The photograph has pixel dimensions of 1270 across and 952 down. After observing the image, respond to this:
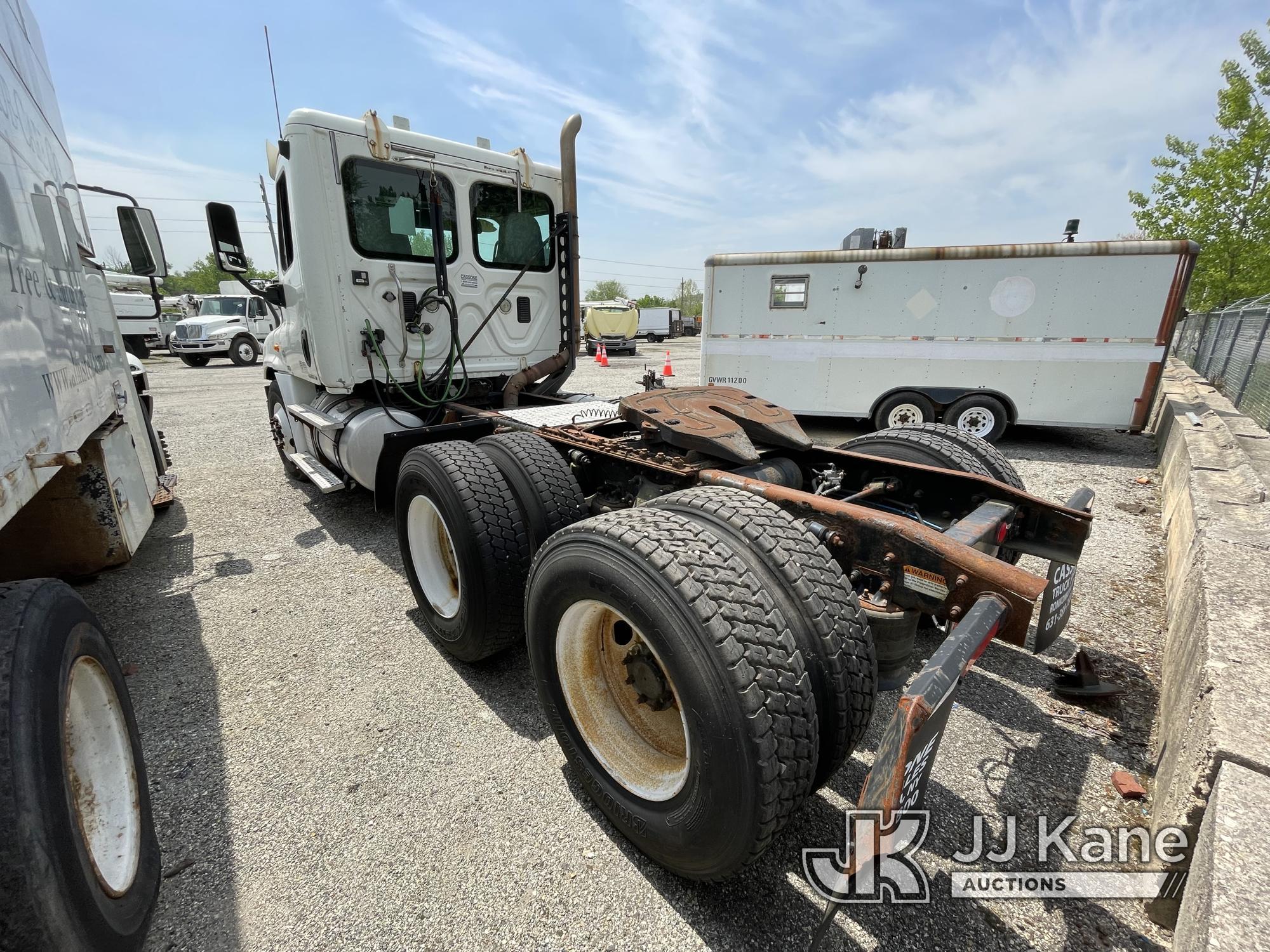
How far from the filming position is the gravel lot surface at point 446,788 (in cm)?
176

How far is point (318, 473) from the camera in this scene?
4.98 m

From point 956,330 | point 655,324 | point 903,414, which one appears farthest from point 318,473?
point 655,324

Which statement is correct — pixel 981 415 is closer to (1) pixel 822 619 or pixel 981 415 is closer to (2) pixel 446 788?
(1) pixel 822 619

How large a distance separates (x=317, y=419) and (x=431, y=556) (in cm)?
258

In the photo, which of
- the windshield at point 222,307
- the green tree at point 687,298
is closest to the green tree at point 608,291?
the green tree at point 687,298

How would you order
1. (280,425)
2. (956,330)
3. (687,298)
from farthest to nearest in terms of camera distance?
(687,298) < (956,330) < (280,425)

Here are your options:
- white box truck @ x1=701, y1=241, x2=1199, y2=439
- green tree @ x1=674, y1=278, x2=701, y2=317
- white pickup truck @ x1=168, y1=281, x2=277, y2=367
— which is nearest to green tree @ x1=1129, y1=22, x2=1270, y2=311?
white box truck @ x1=701, y1=241, x2=1199, y2=439

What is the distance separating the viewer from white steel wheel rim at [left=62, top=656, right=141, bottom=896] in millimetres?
1587

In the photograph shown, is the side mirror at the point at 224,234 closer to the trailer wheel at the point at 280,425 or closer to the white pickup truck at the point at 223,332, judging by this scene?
the trailer wheel at the point at 280,425

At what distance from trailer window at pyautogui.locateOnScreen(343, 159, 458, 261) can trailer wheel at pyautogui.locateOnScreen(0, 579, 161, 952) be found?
137 inches

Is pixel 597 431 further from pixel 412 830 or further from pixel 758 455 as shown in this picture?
pixel 412 830

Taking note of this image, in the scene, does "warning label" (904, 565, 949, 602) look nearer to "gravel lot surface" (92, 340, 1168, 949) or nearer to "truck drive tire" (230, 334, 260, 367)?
"gravel lot surface" (92, 340, 1168, 949)

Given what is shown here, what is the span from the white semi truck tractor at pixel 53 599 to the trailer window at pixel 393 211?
1.62 meters

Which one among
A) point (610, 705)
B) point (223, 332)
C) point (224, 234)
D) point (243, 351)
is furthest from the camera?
point (243, 351)
